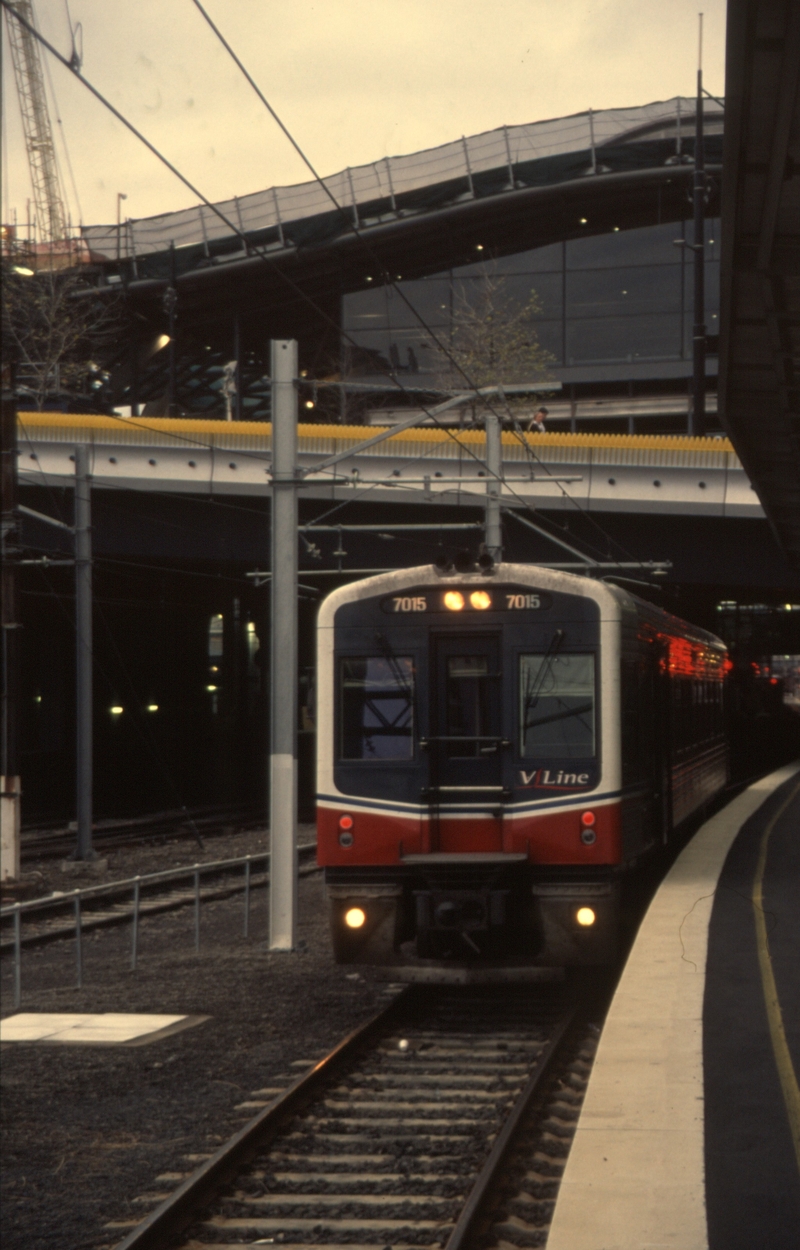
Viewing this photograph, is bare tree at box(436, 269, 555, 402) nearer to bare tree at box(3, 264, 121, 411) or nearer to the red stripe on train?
bare tree at box(3, 264, 121, 411)

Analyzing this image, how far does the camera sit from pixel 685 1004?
331 inches

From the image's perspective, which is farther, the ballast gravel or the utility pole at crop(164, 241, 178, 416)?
the utility pole at crop(164, 241, 178, 416)

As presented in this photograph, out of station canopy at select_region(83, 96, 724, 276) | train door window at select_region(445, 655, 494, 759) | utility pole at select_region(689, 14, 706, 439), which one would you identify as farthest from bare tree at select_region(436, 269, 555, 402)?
train door window at select_region(445, 655, 494, 759)

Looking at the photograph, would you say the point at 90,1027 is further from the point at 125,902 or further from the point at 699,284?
the point at 699,284

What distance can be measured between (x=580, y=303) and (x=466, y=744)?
47.8 metres

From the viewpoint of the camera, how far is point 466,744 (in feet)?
38.5

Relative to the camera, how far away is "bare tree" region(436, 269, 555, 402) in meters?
46.9

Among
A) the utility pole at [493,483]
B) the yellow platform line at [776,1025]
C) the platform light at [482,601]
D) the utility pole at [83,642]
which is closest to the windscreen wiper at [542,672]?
the platform light at [482,601]

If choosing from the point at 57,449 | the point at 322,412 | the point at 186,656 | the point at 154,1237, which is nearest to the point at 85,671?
the point at 57,449

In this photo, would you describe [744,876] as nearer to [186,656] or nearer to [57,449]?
[57,449]

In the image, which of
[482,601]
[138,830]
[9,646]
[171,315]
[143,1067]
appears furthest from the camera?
[171,315]

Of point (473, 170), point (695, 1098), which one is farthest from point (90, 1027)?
point (473, 170)

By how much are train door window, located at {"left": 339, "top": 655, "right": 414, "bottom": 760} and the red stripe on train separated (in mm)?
513

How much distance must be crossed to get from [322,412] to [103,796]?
23534 millimetres
